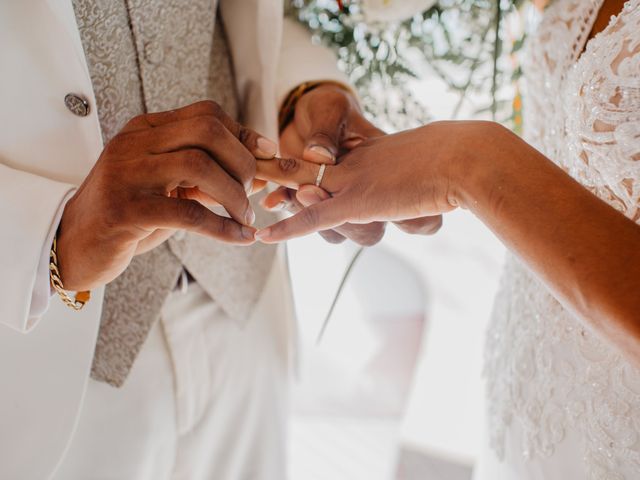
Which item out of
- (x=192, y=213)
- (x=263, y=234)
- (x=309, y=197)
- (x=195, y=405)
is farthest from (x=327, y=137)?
(x=195, y=405)

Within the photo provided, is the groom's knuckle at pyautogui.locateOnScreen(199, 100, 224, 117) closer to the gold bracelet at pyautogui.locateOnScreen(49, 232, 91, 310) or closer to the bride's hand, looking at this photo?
the bride's hand

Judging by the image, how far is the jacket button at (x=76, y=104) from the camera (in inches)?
33.6

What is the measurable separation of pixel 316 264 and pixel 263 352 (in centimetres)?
22

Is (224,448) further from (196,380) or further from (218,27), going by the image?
(218,27)

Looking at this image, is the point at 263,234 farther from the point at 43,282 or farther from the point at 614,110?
the point at 614,110

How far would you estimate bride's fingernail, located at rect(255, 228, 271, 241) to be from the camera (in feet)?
2.85

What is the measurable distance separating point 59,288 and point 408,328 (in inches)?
94.3

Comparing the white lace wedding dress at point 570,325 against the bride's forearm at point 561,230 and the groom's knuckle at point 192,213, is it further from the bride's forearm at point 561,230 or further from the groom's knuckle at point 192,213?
the groom's knuckle at point 192,213

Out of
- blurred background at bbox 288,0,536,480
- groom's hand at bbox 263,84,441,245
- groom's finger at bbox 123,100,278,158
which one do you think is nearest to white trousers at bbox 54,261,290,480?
blurred background at bbox 288,0,536,480

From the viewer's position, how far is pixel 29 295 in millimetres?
814

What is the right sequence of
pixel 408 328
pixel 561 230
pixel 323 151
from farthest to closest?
1. pixel 408 328
2. pixel 323 151
3. pixel 561 230

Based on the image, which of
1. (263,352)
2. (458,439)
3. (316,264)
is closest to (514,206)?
(316,264)

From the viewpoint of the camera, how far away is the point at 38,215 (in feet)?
2.68

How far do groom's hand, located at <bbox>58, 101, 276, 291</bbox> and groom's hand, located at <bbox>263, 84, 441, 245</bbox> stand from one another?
17 centimetres
